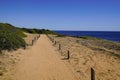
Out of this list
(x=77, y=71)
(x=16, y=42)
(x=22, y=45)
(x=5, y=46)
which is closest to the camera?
(x=77, y=71)

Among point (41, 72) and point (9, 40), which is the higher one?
point (9, 40)

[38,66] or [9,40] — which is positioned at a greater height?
[9,40]

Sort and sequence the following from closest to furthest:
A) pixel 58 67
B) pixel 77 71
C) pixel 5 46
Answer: pixel 77 71
pixel 58 67
pixel 5 46

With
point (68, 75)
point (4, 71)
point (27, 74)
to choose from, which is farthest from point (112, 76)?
point (4, 71)

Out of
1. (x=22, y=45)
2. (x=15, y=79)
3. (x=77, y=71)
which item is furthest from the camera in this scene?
(x=22, y=45)

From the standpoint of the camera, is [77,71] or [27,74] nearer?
[27,74]

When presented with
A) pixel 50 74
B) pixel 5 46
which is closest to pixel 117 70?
pixel 50 74

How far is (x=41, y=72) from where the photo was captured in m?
14.1

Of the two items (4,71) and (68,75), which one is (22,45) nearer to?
(4,71)

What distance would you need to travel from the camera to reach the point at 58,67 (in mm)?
15891

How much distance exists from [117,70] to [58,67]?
16.4ft

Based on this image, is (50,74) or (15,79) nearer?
(15,79)

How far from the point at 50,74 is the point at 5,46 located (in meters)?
11.4

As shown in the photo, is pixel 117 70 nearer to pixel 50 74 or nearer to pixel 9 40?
pixel 50 74
